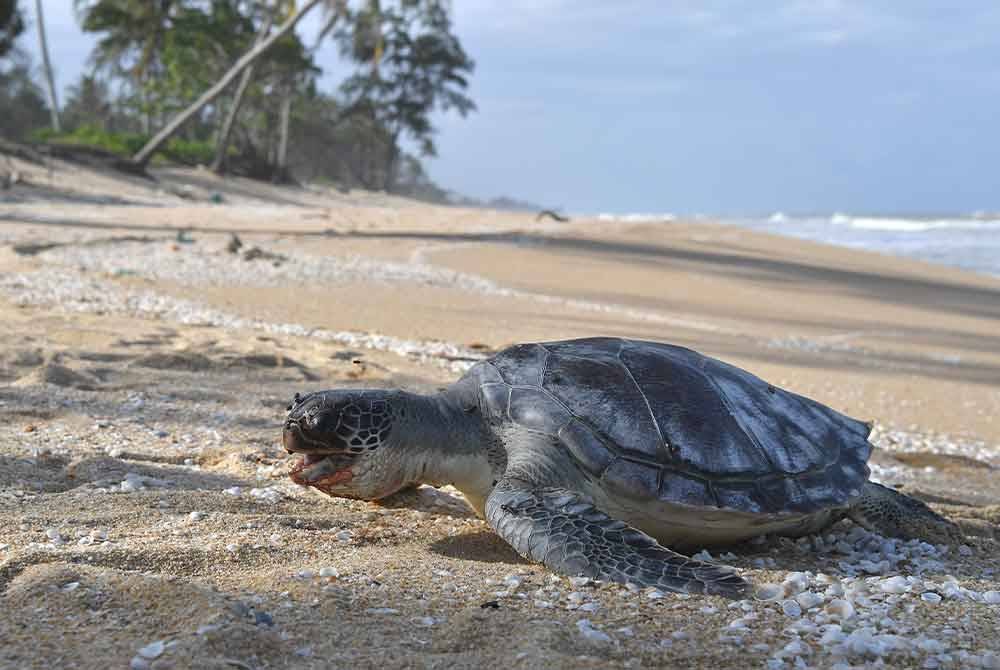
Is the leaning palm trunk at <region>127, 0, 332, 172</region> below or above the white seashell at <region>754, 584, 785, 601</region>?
above

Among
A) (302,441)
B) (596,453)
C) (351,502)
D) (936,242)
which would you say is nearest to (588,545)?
(596,453)

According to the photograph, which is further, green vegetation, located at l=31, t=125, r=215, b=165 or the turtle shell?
green vegetation, located at l=31, t=125, r=215, b=165

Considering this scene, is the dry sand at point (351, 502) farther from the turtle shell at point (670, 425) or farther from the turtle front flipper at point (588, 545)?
the turtle shell at point (670, 425)

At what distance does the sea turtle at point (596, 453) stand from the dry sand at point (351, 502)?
0.57 feet

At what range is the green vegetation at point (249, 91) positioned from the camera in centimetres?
3173

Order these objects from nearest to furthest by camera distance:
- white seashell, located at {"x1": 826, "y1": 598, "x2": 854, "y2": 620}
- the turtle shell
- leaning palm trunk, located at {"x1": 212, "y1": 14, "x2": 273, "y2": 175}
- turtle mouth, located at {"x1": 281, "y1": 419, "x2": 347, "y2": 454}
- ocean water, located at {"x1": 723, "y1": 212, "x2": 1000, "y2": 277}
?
white seashell, located at {"x1": 826, "y1": 598, "x2": 854, "y2": 620}
turtle mouth, located at {"x1": 281, "y1": 419, "x2": 347, "y2": 454}
the turtle shell
ocean water, located at {"x1": 723, "y1": 212, "x2": 1000, "y2": 277}
leaning palm trunk, located at {"x1": 212, "y1": 14, "x2": 273, "y2": 175}

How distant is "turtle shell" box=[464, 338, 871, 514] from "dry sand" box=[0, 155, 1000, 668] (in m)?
0.30

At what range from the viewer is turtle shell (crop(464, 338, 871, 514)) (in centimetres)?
344

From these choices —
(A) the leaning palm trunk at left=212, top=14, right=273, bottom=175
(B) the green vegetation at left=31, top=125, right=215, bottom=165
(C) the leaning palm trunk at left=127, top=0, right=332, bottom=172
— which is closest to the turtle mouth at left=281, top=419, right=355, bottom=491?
(C) the leaning palm trunk at left=127, top=0, right=332, bottom=172

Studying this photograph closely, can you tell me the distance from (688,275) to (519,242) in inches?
148

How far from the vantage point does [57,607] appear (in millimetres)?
2346

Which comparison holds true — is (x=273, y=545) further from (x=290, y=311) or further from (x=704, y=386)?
(x=290, y=311)

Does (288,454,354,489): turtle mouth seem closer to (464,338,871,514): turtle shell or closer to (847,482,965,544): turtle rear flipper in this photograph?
(464,338,871,514): turtle shell

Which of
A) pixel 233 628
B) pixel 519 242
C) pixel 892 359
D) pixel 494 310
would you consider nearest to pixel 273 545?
pixel 233 628
